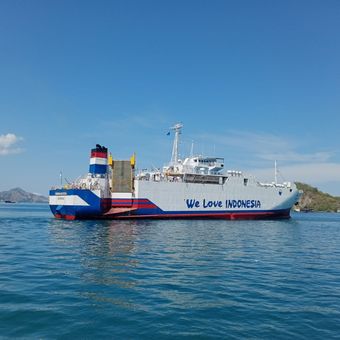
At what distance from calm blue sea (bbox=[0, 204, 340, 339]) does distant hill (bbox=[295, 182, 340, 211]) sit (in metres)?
173

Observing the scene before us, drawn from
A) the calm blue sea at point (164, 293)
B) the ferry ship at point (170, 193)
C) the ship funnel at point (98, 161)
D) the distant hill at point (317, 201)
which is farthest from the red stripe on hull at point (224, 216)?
the distant hill at point (317, 201)

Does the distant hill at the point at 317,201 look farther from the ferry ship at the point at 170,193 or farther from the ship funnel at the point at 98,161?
the ship funnel at the point at 98,161

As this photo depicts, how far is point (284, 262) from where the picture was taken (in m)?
17.5

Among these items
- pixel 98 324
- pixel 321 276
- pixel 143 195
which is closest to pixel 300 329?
pixel 98 324

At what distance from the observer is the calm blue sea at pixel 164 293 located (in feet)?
26.5

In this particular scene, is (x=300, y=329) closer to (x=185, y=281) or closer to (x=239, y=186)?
(x=185, y=281)

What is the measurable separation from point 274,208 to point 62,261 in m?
42.6

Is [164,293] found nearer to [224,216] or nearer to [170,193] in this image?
[170,193]

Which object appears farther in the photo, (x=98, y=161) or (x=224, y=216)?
(x=224, y=216)

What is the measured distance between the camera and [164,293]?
10.9 m

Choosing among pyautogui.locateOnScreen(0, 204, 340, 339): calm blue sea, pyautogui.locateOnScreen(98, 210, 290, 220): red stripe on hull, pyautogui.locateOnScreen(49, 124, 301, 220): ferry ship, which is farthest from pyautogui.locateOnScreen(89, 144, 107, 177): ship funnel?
pyautogui.locateOnScreen(0, 204, 340, 339): calm blue sea

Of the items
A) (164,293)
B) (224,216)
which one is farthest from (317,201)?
(164,293)

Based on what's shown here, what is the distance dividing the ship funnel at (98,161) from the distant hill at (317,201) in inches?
6141

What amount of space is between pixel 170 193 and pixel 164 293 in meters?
33.6
